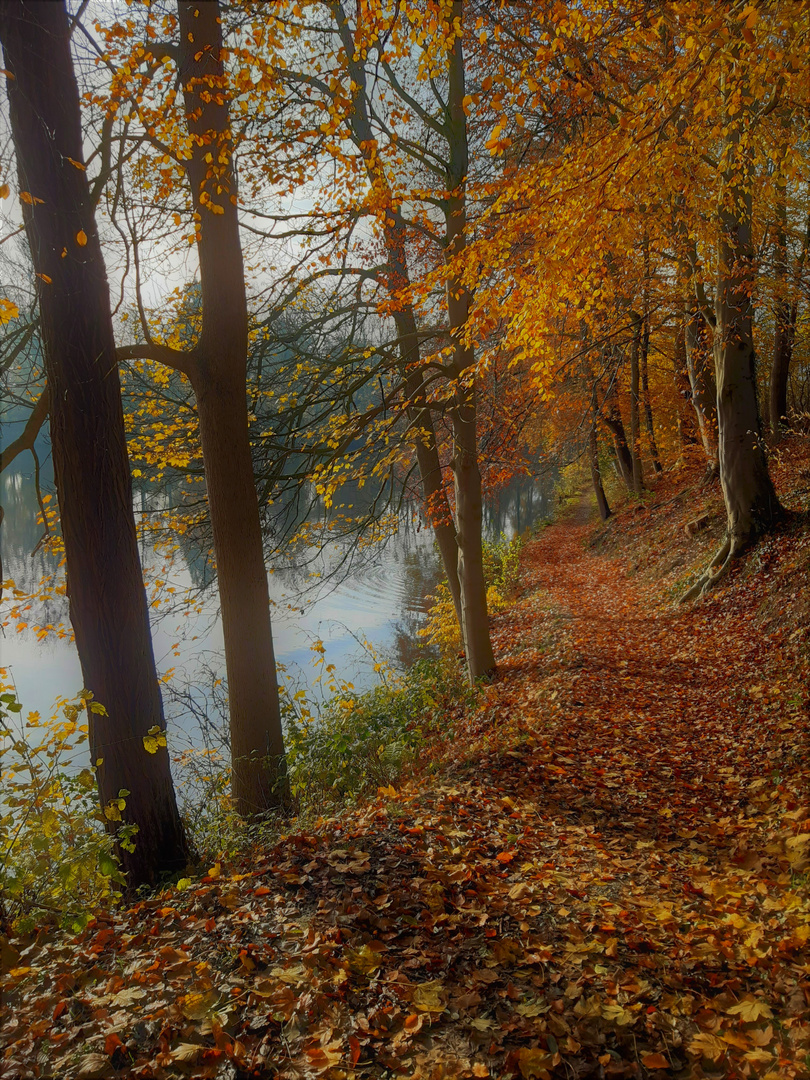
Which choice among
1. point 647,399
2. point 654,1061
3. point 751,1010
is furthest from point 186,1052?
point 647,399

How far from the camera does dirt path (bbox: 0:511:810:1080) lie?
2195 mm

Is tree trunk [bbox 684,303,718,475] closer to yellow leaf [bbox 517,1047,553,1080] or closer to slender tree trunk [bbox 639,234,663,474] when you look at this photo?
slender tree trunk [bbox 639,234,663,474]

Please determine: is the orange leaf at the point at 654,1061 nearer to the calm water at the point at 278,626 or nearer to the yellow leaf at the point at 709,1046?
the yellow leaf at the point at 709,1046

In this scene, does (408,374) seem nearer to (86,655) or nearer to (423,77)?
(423,77)

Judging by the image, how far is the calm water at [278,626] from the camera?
28.8ft

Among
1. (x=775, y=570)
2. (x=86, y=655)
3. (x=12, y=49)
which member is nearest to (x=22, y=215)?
(x=12, y=49)

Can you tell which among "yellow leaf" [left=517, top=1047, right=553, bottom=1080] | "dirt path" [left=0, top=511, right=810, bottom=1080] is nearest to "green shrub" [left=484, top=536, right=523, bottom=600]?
"dirt path" [left=0, top=511, right=810, bottom=1080]

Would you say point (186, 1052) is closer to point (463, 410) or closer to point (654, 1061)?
point (654, 1061)

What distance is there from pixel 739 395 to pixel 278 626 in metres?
12.5

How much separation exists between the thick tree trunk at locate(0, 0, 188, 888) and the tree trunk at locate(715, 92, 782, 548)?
7.97m

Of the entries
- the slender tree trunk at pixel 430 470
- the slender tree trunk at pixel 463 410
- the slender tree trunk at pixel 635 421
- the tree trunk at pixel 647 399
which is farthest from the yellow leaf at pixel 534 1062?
the tree trunk at pixel 647 399

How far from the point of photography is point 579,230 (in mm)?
5473

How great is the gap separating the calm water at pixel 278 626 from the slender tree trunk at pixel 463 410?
3.30ft

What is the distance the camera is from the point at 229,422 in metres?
5.24
